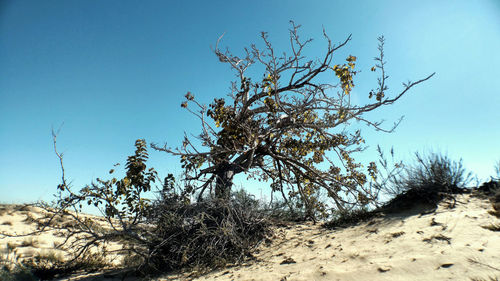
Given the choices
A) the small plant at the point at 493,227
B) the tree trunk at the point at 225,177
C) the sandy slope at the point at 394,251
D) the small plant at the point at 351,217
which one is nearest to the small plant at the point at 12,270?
the sandy slope at the point at 394,251

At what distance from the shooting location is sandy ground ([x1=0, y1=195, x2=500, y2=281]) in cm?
287

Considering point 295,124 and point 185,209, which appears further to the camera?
point 295,124

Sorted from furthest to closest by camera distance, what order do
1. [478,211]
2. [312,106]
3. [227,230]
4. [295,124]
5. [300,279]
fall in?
[312,106] → [295,124] → [227,230] → [478,211] → [300,279]

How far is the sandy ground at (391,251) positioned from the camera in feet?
9.40

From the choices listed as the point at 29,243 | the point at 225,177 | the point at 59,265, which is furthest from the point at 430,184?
the point at 29,243

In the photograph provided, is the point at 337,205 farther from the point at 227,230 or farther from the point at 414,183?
the point at 227,230

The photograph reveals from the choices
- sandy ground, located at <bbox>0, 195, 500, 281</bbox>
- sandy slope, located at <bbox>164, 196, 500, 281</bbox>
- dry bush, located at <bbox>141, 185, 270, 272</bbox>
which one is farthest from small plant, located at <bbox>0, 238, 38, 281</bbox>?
sandy slope, located at <bbox>164, 196, 500, 281</bbox>

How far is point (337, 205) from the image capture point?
6.79m

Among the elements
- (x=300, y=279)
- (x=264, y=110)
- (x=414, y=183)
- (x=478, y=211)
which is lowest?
(x=300, y=279)

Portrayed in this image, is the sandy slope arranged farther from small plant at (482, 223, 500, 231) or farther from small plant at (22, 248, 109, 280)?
small plant at (22, 248, 109, 280)

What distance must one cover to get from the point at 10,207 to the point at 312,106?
62.6ft

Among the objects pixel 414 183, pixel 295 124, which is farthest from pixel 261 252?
pixel 414 183

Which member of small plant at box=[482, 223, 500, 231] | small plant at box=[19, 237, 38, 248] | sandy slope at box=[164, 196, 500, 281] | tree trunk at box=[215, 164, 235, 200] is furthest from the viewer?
small plant at box=[19, 237, 38, 248]

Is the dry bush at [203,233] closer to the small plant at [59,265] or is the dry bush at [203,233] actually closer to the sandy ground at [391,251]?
the sandy ground at [391,251]
